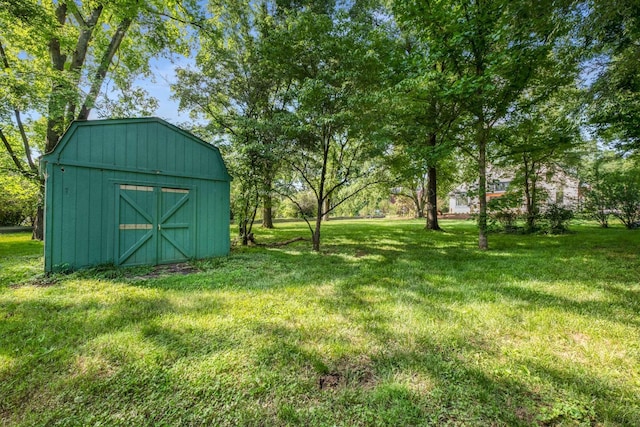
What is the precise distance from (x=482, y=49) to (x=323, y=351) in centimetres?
845

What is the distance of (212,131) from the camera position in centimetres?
900

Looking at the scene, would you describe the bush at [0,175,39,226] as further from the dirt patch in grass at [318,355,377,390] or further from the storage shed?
the dirt patch in grass at [318,355,377,390]

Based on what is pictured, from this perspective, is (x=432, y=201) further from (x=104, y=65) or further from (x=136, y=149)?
(x=104, y=65)

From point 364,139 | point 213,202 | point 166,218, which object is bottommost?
point 166,218

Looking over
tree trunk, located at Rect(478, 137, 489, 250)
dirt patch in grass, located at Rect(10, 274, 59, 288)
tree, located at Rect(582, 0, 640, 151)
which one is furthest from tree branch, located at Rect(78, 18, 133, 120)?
tree, located at Rect(582, 0, 640, 151)

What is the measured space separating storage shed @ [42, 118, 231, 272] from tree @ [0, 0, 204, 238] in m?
4.25

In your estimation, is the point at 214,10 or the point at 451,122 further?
the point at 214,10

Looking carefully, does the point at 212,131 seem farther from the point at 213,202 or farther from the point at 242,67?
the point at 213,202

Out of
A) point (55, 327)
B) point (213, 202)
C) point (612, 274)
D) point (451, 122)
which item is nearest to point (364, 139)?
point (451, 122)

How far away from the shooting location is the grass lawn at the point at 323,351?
1757mm

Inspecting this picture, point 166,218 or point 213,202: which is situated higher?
point 213,202

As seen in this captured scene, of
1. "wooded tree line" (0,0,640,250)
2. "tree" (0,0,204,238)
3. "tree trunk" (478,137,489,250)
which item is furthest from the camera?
"tree" (0,0,204,238)

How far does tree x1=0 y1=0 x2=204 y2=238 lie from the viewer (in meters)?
7.62

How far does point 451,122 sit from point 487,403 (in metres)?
8.55
